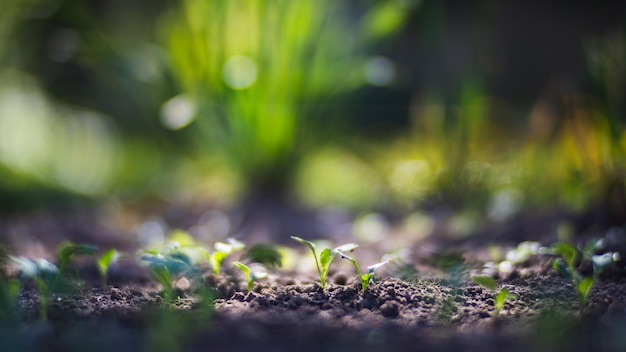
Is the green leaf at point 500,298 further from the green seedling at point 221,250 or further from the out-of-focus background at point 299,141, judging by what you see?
the out-of-focus background at point 299,141

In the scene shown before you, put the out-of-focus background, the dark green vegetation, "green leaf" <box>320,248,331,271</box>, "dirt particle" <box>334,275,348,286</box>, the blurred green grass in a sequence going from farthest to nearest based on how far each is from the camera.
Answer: the blurred green grass, the out-of-focus background, "dirt particle" <box>334,275,348,286</box>, "green leaf" <box>320,248,331,271</box>, the dark green vegetation

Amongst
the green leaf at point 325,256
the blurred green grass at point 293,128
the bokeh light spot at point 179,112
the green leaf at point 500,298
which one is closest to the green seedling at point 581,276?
the green leaf at point 500,298

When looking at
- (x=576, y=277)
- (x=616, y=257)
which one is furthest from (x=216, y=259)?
(x=616, y=257)

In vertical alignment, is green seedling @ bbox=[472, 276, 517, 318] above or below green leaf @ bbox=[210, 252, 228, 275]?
below

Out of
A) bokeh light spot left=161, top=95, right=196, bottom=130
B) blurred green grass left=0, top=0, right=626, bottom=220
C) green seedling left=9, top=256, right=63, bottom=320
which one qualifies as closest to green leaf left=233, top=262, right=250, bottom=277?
green seedling left=9, top=256, right=63, bottom=320

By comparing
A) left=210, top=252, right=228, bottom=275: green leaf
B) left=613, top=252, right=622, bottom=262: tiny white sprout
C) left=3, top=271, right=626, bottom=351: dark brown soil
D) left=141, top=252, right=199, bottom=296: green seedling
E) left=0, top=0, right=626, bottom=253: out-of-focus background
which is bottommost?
left=3, top=271, right=626, bottom=351: dark brown soil

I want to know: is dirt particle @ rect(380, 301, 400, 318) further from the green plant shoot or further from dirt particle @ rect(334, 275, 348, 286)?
the green plant shoot
